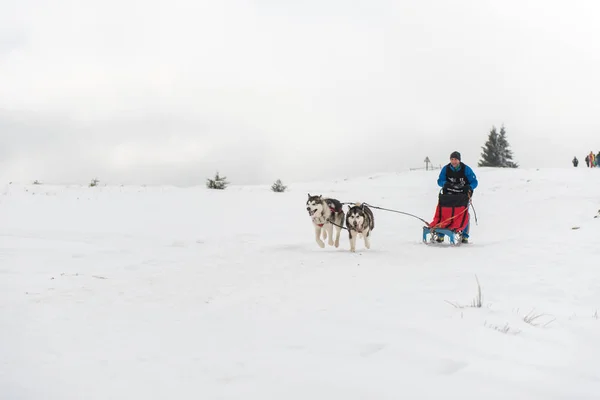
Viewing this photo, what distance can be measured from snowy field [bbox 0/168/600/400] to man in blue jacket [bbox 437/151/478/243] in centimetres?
128

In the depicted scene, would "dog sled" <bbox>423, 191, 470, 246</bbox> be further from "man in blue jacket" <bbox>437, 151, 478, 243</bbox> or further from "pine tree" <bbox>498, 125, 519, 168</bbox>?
"pine tree" <bbox>498, 125, 519, 168</bbox>

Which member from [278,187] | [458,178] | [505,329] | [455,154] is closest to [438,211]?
[458,178]

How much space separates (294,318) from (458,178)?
722cm

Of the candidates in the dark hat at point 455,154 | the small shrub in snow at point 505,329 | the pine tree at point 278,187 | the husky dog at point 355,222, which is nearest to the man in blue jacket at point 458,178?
the dark hat at point 455,154

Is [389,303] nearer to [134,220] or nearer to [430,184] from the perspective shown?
[134,220]

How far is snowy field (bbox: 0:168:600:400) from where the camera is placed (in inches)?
109

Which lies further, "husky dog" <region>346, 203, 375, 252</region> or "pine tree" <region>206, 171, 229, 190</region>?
"pine tree" <region>206, 171, 229, 190</region>

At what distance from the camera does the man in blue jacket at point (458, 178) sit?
1004 cm

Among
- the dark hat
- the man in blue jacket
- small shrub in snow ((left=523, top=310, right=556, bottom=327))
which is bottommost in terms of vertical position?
small shrub in snow ((left=523, top=310, right=556, bottom=327))

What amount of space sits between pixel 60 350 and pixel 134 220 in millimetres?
10583

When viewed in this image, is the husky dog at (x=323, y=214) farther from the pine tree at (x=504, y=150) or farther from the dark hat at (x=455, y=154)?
the pine tree at (x=504, y=150)

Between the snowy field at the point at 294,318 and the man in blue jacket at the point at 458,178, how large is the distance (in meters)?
1.28

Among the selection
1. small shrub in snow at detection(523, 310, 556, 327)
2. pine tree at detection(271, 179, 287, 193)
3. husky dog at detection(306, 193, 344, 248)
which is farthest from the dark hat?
pine tree at detection(271, 179, 287, 193)

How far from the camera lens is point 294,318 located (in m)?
4.18
